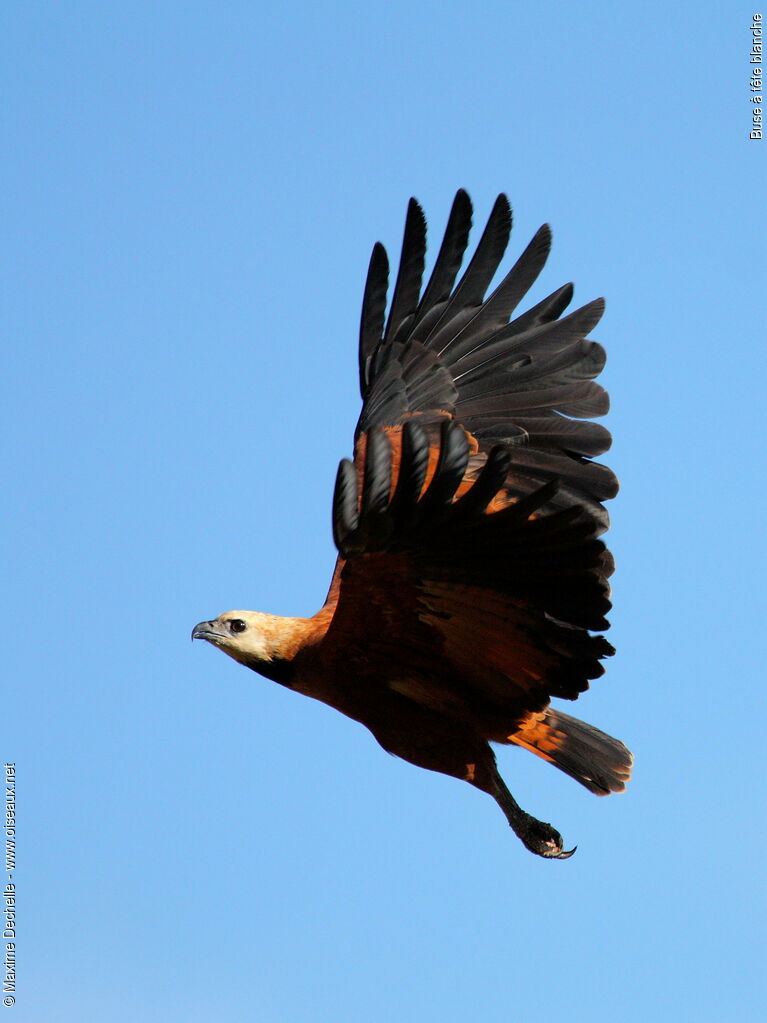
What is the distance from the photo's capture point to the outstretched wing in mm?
5801

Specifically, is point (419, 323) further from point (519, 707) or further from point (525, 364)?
point (519, 707)

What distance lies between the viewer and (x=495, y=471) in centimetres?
561

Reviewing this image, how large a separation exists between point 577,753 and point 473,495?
220 centimetres

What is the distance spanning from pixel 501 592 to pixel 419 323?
7.73 feet

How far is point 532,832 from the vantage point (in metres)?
7.50

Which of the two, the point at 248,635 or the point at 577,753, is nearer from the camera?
the point at 248,635

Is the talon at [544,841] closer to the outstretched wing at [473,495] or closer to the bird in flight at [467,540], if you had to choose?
the bird in flight at [467,540]

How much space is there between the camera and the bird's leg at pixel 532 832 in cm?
749

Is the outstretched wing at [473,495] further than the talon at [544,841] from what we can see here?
No

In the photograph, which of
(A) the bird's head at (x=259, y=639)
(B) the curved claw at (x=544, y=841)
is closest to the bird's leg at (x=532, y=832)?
(B) the curved claw at (x=544, y=841)

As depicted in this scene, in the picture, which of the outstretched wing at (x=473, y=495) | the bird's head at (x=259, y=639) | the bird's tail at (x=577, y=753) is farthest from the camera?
the bird's tail at (x=577, y=753)

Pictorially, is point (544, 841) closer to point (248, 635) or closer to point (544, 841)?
point (544, 841)

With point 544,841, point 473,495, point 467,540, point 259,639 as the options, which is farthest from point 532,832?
point 473,495

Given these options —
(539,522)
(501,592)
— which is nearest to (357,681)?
(501,592)
